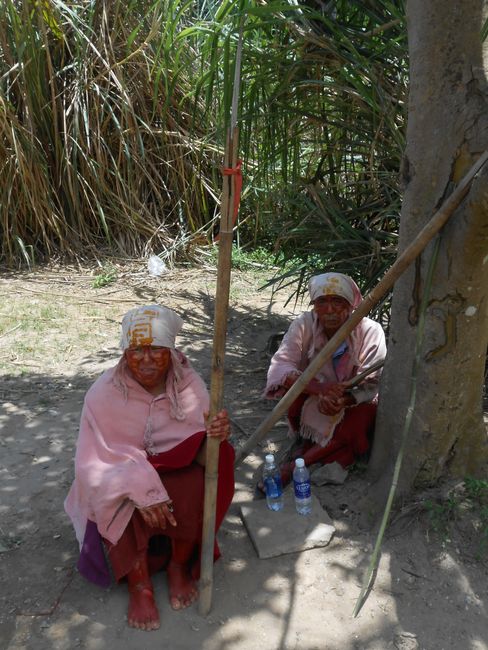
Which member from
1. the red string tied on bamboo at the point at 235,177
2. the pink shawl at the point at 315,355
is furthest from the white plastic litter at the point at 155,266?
the red string tied on bamboo at the point at 235,177

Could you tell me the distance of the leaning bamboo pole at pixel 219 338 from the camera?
2.12 meters

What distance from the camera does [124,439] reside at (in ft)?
8.48

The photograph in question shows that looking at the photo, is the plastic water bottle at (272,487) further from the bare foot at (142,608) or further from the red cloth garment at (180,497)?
the bare foot at (142,608)

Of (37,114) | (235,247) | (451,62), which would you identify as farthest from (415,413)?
(37,114)

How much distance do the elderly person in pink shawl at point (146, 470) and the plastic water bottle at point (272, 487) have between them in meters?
0.39

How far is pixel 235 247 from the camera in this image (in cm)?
801

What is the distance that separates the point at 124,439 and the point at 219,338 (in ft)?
2.21

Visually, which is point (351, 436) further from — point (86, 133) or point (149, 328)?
point (86, 133)

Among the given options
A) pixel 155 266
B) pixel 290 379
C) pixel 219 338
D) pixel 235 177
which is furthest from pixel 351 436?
pixel 155 266

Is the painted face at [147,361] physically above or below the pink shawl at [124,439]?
above

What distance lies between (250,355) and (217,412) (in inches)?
112

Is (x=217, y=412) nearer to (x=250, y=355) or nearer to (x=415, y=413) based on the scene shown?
(x=415, y=413)

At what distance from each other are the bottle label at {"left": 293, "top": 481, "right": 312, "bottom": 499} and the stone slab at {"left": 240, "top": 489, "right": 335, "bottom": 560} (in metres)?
0.08

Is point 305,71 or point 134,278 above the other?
point 305,71
